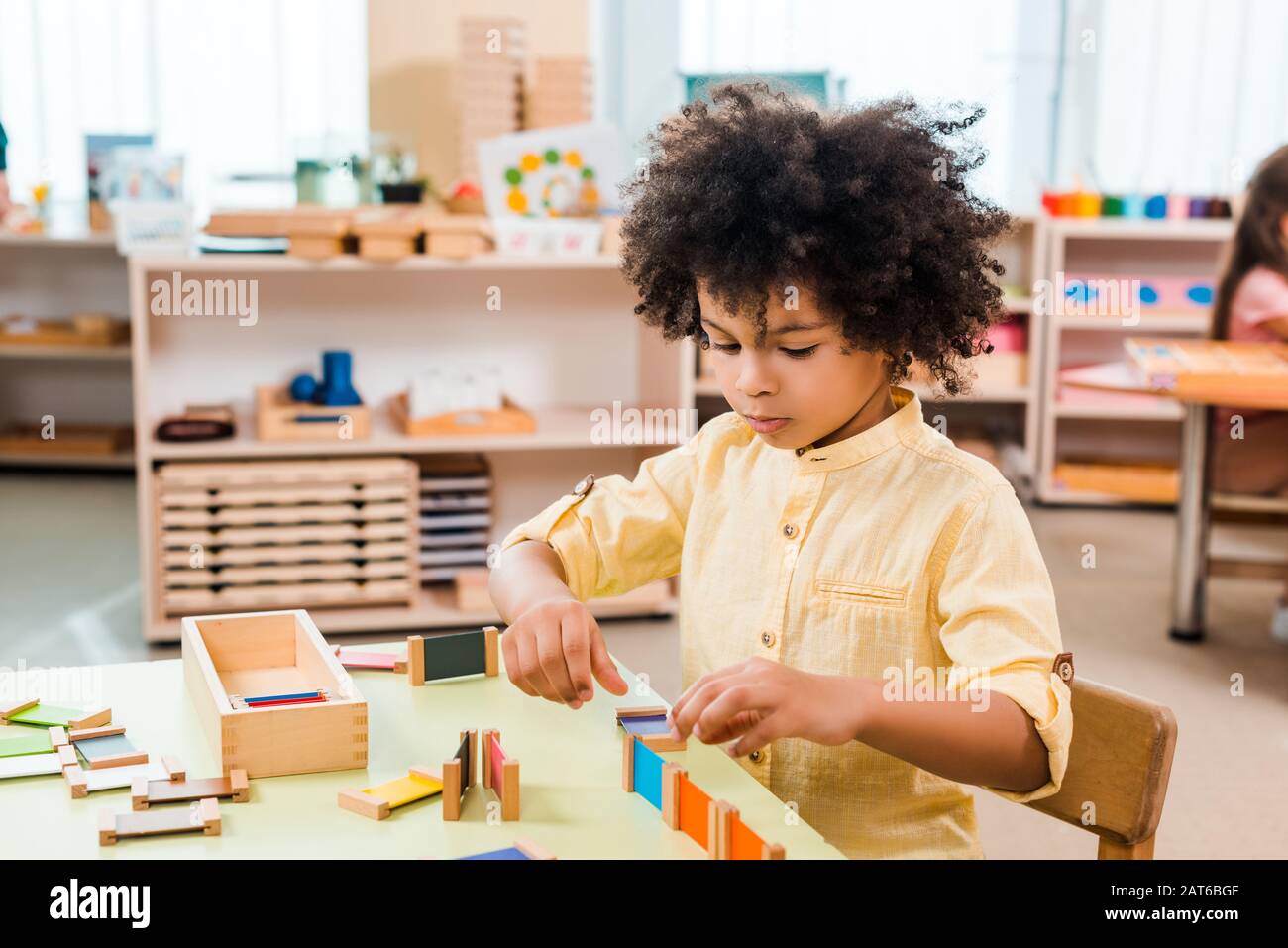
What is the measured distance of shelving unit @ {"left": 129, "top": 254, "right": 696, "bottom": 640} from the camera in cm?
313

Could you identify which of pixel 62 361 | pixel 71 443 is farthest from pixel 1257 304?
pixel 62 361

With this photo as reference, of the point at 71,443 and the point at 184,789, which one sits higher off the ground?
the point at 184,789

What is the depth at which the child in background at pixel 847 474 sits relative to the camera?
1.10 metres

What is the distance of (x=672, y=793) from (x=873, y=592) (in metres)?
0.32

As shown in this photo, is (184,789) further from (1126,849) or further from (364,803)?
(1126,849)

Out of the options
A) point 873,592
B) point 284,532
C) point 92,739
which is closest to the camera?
point 92,739

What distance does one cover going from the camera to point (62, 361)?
5.31m

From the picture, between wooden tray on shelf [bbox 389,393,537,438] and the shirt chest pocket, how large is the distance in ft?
6.84

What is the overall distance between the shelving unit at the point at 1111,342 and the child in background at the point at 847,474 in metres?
3.65

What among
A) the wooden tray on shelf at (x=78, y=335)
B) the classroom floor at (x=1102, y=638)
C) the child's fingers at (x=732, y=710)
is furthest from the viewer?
the wooden tray on shelf at (x=78, y=335)

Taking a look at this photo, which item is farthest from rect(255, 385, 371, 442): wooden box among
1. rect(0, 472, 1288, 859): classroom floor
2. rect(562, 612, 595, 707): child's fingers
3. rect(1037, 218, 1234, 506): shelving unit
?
rect(1037, 218, 1234, 506): shelving unit

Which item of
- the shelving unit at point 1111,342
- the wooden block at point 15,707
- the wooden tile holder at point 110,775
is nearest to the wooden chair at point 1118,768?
the wooden tile holder at point 110,775

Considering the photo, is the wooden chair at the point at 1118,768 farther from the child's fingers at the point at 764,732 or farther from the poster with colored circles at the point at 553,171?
the poster with colored circles at the point at 553,171
